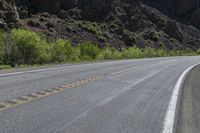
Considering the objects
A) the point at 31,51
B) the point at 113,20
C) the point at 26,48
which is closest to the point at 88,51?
the point at 31,51

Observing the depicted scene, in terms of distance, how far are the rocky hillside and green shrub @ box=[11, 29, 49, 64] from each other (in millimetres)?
18352

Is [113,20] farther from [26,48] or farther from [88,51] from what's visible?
[26,48]

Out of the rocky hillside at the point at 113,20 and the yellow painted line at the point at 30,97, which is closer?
the yellow painted line at the point at 30,97

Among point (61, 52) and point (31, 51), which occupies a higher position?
point (31, 51)

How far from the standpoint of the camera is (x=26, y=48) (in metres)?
31.6

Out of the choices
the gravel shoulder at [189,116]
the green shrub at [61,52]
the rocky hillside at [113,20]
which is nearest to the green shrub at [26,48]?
the green shrub at [61,52]

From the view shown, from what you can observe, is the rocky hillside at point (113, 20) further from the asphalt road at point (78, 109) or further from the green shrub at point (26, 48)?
the asphalt road at point (78, 109)

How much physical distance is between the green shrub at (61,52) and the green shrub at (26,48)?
100 inches

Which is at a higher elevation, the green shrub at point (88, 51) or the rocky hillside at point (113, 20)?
the rocky hillside at point (113, 20)

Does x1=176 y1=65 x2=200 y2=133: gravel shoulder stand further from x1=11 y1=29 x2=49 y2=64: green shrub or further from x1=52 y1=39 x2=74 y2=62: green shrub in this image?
x1=52 y1=39 x2=74 y2=62: green shrub

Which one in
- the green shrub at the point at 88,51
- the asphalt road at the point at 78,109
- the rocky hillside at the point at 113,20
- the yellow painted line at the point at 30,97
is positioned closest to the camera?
the asphalt road at the point at 78,109

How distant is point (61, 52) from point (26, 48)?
5.11 m

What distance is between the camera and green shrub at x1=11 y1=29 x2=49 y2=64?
29906mm

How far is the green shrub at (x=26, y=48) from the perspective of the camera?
2991cm
